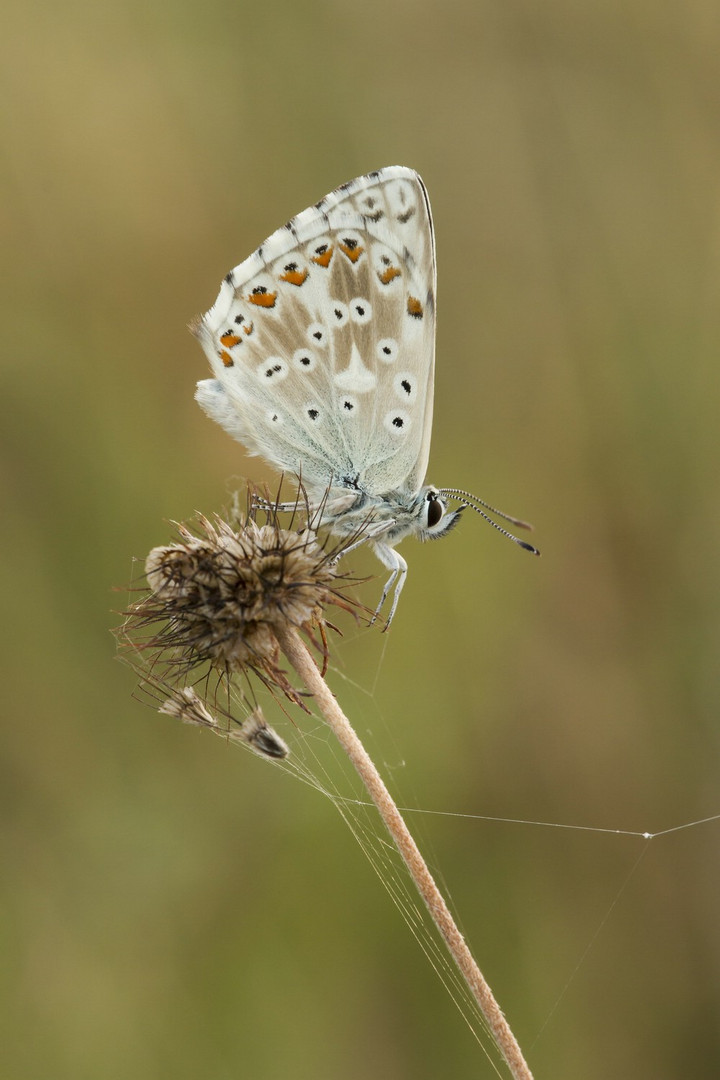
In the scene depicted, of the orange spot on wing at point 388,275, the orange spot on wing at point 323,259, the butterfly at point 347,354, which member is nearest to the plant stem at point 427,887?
the butterfly at point 347,354

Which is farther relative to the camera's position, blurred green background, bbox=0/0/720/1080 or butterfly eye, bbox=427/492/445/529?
blurred green background, bbox=0/0/720/1080

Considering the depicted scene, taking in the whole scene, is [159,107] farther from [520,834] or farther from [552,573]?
[520,834]

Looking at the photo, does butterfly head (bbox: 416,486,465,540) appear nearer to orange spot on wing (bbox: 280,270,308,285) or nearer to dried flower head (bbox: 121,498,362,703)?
dried flower head (bbox: 121,498,362,703)

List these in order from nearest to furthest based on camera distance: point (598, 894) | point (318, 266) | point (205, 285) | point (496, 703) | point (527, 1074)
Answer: point (527, 1074), point (318, 266), point (598, 894), point (496, 703), point (205, 285)

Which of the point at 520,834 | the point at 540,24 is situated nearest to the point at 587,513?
the point at 520,834

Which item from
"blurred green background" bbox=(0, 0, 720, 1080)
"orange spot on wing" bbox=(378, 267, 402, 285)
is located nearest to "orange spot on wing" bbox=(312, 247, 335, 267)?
"orange spot on wing" bbox=(378, 267, 402, 285)

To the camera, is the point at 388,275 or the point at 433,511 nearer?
the point at 388,275

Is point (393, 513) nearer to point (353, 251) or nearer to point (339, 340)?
point (339, 340)

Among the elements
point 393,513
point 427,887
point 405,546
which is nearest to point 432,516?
point 393,513
